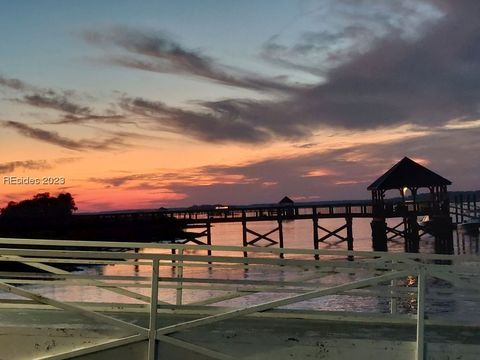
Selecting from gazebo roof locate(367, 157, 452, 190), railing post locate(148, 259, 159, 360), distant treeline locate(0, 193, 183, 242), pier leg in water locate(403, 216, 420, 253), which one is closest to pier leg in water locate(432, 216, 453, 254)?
pier leg in water locate(403, 216, 420, 253)

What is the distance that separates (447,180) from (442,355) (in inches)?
1910

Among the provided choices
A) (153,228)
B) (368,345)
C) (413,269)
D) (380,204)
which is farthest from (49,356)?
(153,228)

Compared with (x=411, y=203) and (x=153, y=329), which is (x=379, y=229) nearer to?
(x=411, y=203)

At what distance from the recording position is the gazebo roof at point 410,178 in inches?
1960

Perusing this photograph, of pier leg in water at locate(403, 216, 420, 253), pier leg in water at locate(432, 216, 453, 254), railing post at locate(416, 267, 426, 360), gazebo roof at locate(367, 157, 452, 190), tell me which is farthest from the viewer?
pier leg in water at locate(403, 216, 420, 253)

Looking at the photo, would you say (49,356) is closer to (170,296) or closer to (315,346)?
(315,346)

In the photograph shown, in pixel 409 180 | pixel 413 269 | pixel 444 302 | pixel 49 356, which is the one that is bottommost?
pixel 444 302

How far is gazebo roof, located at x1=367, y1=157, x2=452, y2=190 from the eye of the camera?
163 ft

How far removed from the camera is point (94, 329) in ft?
19.4

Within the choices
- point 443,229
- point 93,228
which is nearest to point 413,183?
point 443,229

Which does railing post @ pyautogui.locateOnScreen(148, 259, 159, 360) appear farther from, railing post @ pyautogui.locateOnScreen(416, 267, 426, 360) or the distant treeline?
the distant treeline

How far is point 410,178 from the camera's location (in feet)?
→ 164

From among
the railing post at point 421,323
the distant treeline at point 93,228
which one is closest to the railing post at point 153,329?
the railing post at point 421,323

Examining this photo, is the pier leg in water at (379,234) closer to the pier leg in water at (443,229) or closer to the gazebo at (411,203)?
the gazebo at (411,203)
